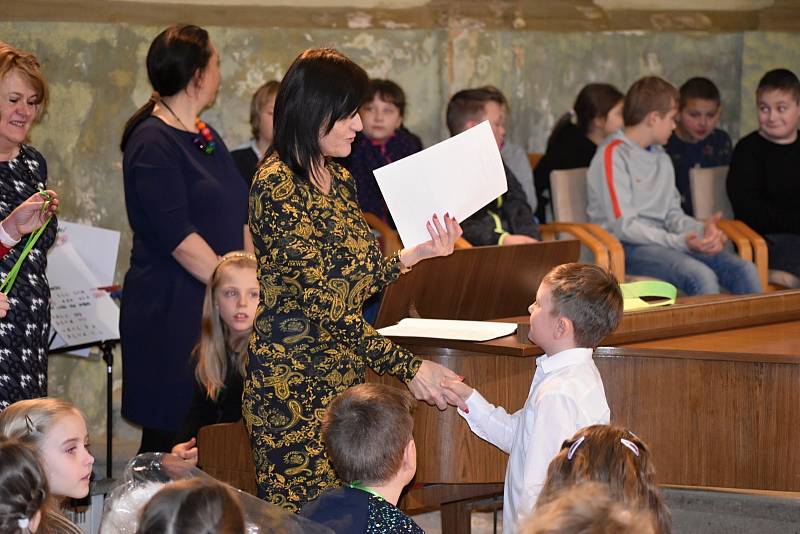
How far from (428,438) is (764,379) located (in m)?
0.90

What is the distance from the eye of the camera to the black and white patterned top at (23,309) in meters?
3.46

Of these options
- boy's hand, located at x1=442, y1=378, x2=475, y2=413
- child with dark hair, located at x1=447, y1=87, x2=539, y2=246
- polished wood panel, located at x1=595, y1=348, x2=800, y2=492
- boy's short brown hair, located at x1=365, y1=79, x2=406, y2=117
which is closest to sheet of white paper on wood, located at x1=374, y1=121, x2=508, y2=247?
boy's hand, located at x1=442, y1=378, x2=475, y2=413

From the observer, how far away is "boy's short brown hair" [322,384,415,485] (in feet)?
8.50

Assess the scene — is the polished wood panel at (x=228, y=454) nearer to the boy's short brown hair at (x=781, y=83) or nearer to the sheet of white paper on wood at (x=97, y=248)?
the sheet of white paper on wood at (x=97, y=248)

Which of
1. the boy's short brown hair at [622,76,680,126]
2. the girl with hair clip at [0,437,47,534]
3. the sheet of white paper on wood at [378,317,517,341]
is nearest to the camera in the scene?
the girl with hair clip at [0,437,47,534]

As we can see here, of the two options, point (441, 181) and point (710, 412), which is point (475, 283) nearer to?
point (441, 181)

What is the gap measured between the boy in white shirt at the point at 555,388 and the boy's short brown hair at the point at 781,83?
132 inches

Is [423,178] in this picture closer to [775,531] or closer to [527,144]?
[775,531]

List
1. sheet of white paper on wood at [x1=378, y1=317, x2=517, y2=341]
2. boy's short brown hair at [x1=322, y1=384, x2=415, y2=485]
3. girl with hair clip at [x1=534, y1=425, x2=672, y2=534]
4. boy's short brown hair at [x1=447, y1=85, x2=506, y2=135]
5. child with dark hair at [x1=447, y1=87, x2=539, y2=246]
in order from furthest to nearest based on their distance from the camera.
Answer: boy's short brown hair at [x1=447, y1=85, x2=506, y2=135]
child with dark hair at [x1=447, y1=87, x2=539, y2=246]
sheet of white paper on wood at [x1=378, y1=317, x2=517, y2=341]
boy's short brown hair at [x1=322, y1=384, x2=415, y2=485]
girl with hair clip at [x1=534, y1=425, x2=672, y2=534]

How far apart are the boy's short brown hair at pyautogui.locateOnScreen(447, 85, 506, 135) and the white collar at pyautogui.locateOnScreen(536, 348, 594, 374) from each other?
249 centimetres

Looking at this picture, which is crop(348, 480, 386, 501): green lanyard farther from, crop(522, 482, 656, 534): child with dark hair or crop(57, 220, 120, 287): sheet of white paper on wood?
crop(57, 220, 120, 287): sheet of white paper on wood

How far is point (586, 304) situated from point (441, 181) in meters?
0.49

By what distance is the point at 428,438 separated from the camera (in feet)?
10.6

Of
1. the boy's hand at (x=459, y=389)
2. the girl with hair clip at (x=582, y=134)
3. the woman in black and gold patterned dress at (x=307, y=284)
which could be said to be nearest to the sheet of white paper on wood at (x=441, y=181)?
the woman in black and gold patterned dress at (x=307, y=284)
